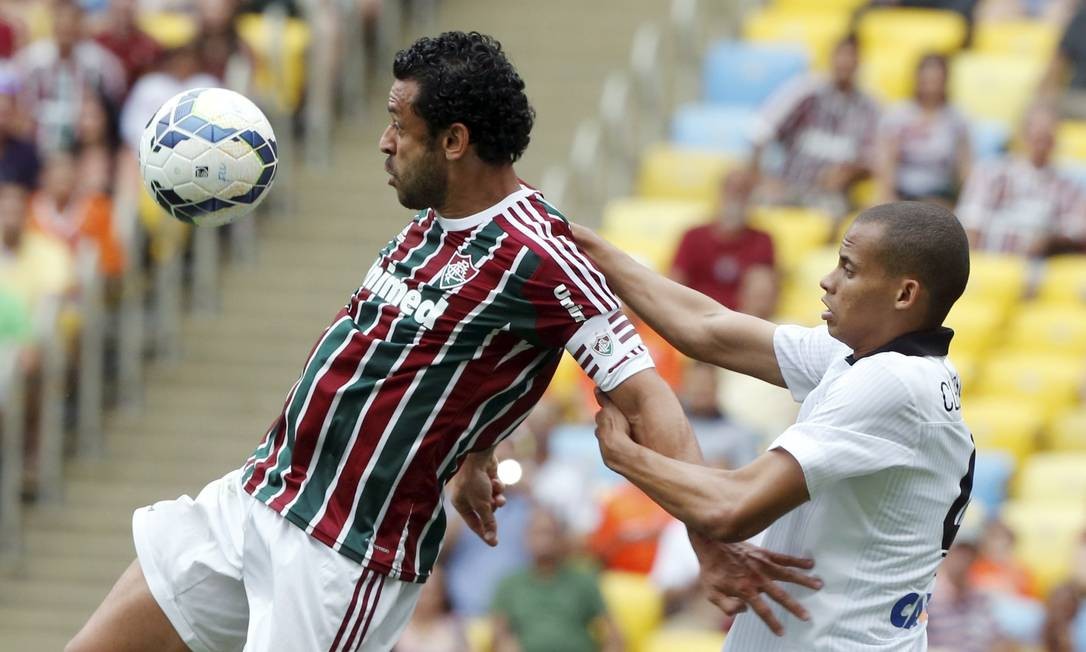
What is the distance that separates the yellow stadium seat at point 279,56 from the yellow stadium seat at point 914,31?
3642 mm

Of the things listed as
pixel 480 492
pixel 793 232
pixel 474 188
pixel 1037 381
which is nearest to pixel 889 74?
pixel 793 232

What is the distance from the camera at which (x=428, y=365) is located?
517cm

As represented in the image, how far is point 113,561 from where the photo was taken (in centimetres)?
1073

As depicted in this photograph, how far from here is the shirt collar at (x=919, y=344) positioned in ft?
15.9

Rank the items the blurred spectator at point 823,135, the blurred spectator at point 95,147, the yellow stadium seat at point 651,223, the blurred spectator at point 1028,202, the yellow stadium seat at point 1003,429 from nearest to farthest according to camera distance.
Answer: the yellow stadium seat at point 1003,429 < the blurred spectator at point 1028,202 < the yellow stadium seat at point 651,223 < the blurred spectator at point 823,135 < the blurred spectator at point 95,147

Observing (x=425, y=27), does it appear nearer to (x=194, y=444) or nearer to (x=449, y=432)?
(x=194, y=444)

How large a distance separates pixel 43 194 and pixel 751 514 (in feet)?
24.9

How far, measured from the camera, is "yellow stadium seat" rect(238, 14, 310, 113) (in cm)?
1211

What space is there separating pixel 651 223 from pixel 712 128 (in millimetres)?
1197

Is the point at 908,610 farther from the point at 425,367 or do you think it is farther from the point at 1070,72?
the point at 1070,72

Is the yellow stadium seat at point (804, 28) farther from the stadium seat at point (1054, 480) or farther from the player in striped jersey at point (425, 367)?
the player in striped jersey at point (425, 367)

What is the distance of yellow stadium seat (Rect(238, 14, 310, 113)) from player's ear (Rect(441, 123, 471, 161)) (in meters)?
→ 7.10

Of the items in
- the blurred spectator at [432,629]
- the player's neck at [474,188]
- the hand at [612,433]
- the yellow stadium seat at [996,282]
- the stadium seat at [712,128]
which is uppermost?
the player's neck at [474,188]

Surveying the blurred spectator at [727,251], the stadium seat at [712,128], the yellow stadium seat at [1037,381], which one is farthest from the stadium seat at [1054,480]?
the stadium seat at [712,128]
